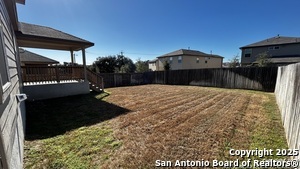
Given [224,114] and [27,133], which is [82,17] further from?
[224,114]

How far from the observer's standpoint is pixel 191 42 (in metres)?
25.2

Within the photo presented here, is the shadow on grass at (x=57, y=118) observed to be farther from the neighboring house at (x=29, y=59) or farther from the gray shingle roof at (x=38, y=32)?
the neighboring house at (x=29, y=59)

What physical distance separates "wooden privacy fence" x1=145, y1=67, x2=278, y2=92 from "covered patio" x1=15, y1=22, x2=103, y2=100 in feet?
30.6

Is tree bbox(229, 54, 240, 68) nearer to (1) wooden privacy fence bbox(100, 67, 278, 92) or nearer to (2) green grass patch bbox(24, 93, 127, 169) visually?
(1) wooden privacy fence bbox(100, 67, 278, 92)

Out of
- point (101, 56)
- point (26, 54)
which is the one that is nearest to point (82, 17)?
point (26, 54)

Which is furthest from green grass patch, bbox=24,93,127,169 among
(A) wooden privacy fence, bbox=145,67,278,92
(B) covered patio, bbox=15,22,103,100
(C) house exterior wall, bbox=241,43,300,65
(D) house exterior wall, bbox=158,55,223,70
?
(C) house exterior wall, bbox=241,43,300,65

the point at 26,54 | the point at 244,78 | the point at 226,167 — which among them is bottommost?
the point at 226,167

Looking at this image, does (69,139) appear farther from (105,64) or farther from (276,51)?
(105,64)

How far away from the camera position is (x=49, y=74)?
7465 mm

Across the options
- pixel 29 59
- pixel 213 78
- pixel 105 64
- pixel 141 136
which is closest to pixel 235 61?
pixel 213 78

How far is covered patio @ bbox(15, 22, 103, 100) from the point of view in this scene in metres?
6.50

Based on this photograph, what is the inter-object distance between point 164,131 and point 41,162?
2536 millimetres

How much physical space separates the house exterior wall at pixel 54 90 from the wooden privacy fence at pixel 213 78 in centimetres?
620

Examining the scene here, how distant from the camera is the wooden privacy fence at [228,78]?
9.37 m
